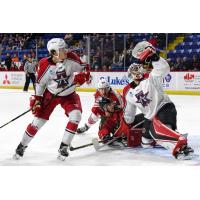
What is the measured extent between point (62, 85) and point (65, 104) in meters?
0.16

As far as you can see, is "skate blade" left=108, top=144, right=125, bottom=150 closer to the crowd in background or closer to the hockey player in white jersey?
the hockey player in white jersey

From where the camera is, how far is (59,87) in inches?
137

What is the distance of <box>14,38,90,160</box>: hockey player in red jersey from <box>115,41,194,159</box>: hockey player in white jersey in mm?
460

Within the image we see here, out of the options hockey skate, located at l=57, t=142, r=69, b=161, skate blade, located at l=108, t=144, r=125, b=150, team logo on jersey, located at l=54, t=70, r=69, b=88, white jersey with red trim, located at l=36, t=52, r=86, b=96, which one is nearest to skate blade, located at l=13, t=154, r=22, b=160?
hockey skate, located at l=57, t=142, r=69, b=161

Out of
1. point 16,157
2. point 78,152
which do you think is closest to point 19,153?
point 16,157

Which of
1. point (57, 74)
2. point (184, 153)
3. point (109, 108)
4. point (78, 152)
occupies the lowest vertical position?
point (78, 152)

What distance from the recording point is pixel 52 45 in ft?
11.0

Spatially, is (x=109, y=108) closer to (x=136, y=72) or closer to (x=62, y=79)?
(x=136, y=72)

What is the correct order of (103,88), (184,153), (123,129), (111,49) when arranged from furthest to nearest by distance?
(111,49) < (103,88) < (123,129) < (184,153)

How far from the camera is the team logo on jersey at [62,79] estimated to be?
3.42m

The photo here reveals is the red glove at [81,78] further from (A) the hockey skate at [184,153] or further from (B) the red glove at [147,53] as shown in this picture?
(A) the hockey skate at [184,153]

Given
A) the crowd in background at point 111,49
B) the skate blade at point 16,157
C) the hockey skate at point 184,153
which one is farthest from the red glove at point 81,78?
the crowd in background at point 111,49

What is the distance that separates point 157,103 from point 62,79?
0.79 meters
